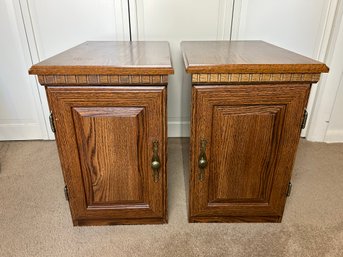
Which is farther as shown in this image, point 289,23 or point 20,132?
point 20,132

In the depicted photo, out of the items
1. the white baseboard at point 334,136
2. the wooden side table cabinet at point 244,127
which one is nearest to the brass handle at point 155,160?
the wooden side table cabinet at point 244,127

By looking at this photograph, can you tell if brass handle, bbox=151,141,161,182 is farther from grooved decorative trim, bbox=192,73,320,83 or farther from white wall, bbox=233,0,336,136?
white wall, bbox=233,0,336,136

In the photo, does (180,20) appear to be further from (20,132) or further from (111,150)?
(20,132)

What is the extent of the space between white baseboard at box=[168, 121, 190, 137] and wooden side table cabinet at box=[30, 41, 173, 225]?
2.32 feet

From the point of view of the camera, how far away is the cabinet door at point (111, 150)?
0.81m

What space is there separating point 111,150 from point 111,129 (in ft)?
0.26

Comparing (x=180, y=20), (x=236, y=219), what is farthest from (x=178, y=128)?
(x=236, y=219)

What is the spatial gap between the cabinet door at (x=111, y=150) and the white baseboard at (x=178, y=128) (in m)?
0.76

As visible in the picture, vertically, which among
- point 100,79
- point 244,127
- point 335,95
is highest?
point 100,79

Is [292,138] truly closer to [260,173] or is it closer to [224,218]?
[260,173]

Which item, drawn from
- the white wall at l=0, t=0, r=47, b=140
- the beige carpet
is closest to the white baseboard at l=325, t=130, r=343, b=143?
the beige carpet

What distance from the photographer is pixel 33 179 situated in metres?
1.33

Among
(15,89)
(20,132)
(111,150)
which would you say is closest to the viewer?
(111,150)

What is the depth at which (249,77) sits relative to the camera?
791 mm
